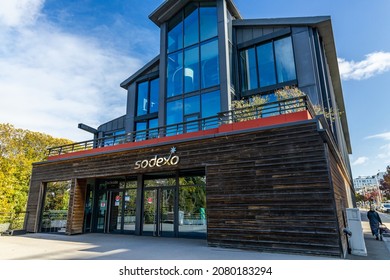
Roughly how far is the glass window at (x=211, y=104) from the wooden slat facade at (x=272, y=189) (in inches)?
196

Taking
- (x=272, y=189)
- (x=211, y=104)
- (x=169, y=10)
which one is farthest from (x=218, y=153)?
(x=169, y=10)

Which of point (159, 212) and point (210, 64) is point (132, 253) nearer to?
point (159, 212)

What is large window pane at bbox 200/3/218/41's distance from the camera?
15031mm

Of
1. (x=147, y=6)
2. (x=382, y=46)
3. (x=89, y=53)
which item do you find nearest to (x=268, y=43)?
(x=382, y=46)

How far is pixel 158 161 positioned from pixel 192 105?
223 inches

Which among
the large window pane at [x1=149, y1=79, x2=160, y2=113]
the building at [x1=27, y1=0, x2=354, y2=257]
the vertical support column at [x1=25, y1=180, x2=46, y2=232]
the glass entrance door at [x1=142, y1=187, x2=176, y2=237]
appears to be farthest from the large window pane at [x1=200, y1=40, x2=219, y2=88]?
the vertical support column at [x1=25, y1=180, x2=46, y2=232]

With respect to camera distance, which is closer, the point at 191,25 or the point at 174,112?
the point at 174,112

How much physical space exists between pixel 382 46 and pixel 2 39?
49.7ft

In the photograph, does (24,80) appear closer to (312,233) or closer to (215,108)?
(215,108)

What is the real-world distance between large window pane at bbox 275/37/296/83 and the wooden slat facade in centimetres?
685

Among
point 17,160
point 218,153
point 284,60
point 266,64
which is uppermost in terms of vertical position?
point 266,64

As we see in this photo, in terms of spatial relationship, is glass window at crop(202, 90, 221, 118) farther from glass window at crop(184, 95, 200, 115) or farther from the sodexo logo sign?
the sodexo logo sign

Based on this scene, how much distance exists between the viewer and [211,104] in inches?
543

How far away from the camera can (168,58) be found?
53.8ft
